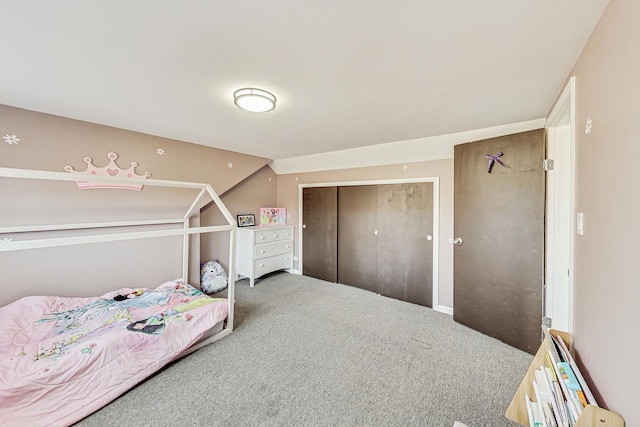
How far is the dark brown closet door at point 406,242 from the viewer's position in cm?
313

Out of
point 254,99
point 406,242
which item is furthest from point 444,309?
point 254,99

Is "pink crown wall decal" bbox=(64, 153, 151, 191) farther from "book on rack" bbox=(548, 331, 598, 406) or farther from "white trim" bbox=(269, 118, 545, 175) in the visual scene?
"book on rack" bbox=(548, 331, 598, 406)

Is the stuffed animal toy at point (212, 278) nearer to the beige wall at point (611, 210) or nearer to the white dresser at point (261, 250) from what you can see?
the white dresser at point (261, 250)

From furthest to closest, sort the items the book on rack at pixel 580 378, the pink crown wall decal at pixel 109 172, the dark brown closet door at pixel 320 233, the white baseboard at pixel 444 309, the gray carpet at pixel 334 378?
the dark brown closet door at pixel 320 233, the white baseboard at pixel 444 309, the pink crown wall decal at pixel 109 172, the gray carpet at pixel 334 378, the book on rack at pixel 580 378

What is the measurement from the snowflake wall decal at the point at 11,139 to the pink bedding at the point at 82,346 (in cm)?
137

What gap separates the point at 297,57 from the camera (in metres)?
1.30

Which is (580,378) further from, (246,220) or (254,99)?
(246,220)

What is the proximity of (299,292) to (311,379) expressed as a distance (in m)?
1.78

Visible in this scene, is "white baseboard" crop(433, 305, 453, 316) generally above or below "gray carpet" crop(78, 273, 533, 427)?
above

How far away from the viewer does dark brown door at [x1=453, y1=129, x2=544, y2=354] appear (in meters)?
2.08

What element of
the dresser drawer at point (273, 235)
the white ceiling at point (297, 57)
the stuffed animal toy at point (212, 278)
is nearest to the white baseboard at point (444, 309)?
the white ceiling at point (297, 57)

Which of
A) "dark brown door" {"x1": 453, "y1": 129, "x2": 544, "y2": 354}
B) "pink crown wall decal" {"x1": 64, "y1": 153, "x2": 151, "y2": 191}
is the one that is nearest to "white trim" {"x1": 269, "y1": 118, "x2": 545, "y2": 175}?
"dark brown door" {"x1": 453, "y1": 129, "x2": 544, "y2": 354}

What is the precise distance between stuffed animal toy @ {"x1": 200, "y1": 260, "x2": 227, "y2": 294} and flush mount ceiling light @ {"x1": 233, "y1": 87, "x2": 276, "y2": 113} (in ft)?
8.46

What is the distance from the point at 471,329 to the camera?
2.51 metres
